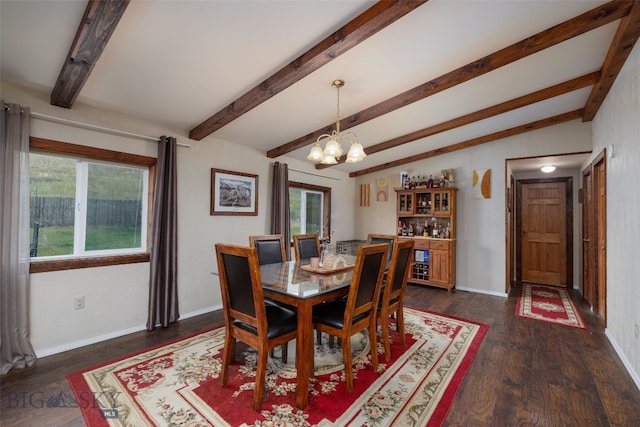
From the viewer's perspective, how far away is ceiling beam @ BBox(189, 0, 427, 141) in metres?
1.79

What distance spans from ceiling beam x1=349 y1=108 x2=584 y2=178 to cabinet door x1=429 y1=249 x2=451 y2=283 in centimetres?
175

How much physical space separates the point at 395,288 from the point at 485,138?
11.0 feet

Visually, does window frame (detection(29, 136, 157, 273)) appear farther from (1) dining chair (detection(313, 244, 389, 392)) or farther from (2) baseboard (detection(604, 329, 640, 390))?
(2) baseboard (detection(604, 329, 640, 390))

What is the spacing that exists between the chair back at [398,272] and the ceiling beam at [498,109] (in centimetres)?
213

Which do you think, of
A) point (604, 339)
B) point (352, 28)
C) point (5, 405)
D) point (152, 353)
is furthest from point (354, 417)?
point (604, 339)

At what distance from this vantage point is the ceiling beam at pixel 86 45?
1600 millimetres

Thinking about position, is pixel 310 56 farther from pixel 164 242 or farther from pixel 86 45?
pixel 164 242

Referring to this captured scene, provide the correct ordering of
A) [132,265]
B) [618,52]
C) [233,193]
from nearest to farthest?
1. [618,52]
2. [132,265]
3. [233,193]

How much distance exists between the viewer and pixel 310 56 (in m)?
2.18

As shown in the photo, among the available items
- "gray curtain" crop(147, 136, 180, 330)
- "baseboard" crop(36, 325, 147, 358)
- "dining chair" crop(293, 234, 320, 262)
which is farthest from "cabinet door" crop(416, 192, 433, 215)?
"baseboard" crop(36, 325, 147, 358)

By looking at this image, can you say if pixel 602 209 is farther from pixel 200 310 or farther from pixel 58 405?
pixel 58 405

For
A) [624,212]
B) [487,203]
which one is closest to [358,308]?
[624,212]

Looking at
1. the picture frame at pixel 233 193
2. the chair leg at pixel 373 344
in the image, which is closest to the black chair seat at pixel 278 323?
the chair leg at pixel 373 344

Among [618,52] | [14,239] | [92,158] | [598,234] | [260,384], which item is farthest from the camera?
[598,234]
